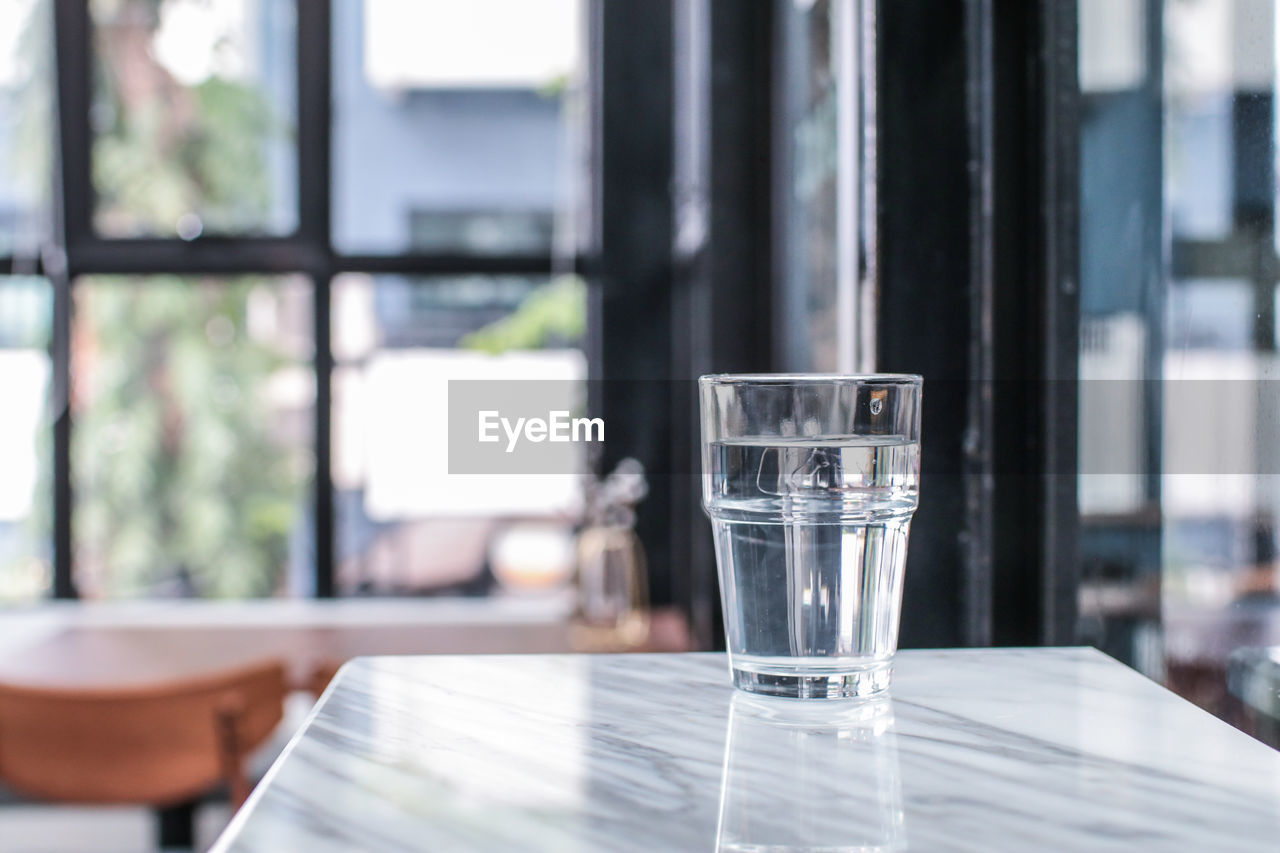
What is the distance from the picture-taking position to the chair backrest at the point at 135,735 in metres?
1.76

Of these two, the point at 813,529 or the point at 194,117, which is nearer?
the point at 813,529

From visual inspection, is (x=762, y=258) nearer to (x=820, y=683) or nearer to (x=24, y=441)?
(x=820, y=683)

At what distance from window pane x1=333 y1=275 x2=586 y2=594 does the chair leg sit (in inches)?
30.5

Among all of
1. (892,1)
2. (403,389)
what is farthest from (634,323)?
(892,1)

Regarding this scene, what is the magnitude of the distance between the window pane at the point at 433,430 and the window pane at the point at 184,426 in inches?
5.7

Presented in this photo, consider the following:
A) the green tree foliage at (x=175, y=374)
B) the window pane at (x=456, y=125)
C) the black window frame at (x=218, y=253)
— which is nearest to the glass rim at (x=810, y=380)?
the black window frame at (x=218, y=253)

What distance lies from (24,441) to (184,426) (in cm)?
39

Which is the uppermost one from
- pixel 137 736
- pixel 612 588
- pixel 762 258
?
pixel 762 258

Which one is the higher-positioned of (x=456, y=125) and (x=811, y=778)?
(x=456, y=125)

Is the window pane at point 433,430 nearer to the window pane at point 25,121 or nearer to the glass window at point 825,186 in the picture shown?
the window pane at point 25,121

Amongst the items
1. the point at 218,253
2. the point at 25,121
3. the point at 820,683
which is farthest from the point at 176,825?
the point at 820,683

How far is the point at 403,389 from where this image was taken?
9.65ft

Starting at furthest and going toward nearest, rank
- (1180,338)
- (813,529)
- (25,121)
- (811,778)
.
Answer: (25,121) < (1180,338) < (813,529) < (811,778)

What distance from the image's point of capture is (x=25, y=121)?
2.85 meters
